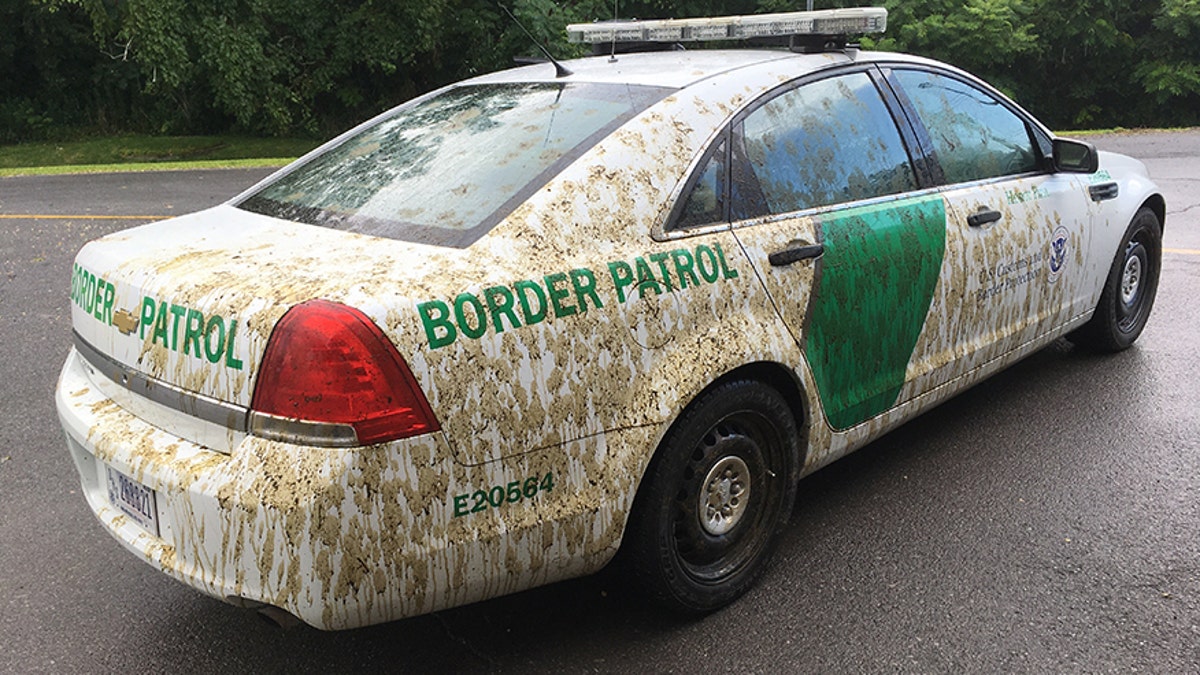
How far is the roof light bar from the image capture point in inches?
143

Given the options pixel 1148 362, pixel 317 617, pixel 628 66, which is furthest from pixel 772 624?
pixel 1148 362

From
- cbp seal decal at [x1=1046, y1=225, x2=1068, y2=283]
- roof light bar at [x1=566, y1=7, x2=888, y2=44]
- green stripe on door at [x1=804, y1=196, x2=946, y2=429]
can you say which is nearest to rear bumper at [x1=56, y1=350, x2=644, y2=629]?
green stripe on door at [x1=804, y1=196, x2=946, y2=429]

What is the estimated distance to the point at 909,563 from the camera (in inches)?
134

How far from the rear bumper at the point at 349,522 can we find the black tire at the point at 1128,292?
3631 millimetres

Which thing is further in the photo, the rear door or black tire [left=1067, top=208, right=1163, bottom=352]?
black tire [left=1067, top=208, right=1163, bottom=352]

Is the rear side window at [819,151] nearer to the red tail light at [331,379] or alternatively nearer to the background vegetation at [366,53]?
the red tail light at [331,379]

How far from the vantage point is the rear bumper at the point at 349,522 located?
2.29 meters

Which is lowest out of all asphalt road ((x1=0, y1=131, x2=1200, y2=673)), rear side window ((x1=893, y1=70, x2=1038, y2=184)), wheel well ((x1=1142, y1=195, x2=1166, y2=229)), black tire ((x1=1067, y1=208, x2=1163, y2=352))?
asphalt road ((x1=0, y1=131, x2=1200, y2=673))

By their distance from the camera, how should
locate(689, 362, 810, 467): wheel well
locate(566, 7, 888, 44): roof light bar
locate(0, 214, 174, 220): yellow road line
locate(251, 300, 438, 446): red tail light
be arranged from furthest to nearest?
1. locate(0, 214, 174, 220): yellow road line
2. locate(566, 7, 888, 44): roof light bar
3. locate(689, 362, 810, 467): wheel well
4. locate(251, 300, 438, 446): red tail light

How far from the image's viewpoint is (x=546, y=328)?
256cm

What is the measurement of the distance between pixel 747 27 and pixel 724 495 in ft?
6.00

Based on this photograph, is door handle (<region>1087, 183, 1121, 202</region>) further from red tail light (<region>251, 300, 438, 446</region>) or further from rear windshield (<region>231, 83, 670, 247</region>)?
red tail light (<region>251, 300, 438, 446</region>)

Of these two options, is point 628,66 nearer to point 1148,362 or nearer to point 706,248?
point 706,248

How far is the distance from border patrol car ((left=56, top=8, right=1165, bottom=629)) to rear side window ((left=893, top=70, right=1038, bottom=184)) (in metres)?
0.02
